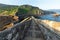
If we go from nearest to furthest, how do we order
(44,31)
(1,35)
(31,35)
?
(1,35), (44,31), (31,35)

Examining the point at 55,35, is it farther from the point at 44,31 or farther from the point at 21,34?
the point at 21,34

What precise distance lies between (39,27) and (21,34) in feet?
2.62

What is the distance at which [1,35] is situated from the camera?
241 inches

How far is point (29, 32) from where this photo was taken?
7293 millimetres

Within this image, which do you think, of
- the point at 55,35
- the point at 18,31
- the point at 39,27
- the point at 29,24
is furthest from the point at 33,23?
the point at 55,35

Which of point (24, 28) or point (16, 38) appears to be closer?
point (16, 38)

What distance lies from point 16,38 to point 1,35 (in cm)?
58

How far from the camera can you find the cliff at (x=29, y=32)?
621 cm

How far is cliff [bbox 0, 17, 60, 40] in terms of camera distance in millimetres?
6209

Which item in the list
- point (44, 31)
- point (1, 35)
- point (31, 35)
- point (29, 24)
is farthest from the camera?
point (29, 24)

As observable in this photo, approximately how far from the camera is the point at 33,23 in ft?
25.9

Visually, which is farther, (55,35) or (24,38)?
(24,38)

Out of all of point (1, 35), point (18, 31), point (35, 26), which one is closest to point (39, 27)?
point (35, 26)

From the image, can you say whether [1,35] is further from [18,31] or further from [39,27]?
[39,27]
